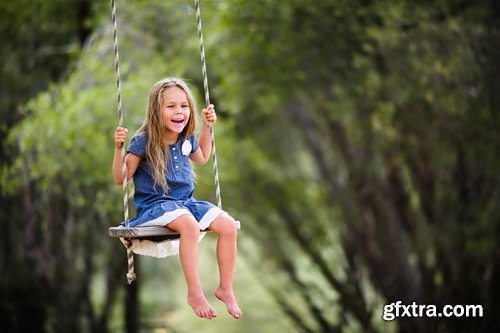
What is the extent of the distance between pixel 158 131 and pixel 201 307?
1052 millimetres

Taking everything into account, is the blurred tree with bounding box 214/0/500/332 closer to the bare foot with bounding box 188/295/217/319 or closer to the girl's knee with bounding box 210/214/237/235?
the girl's knee with bounding box 210/214/237/235

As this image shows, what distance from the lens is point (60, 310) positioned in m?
15.4

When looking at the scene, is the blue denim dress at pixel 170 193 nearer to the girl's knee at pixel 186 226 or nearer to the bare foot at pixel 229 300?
the girl's knee at pixel 186 226

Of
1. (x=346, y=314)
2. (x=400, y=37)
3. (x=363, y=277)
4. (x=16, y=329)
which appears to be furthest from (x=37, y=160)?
(x=363, y=277)

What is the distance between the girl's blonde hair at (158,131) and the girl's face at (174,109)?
21 mm

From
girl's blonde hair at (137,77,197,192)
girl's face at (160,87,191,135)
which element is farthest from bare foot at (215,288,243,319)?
girl's face at (160,87,191,135)

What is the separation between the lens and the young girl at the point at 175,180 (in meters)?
5.67

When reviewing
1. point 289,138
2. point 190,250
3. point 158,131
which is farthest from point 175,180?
point 289,138

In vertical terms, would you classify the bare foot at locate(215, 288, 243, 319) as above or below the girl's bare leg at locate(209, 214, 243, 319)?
Result: below

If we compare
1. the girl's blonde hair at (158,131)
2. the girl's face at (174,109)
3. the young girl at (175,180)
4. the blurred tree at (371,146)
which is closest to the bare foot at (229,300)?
the young girl at (175,180)

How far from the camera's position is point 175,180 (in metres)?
5.98

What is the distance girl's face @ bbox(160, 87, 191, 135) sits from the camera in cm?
597

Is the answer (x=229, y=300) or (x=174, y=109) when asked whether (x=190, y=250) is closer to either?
(x=229, y=300)

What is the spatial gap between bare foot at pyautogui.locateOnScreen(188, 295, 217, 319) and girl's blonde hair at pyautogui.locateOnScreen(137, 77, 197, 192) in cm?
66
